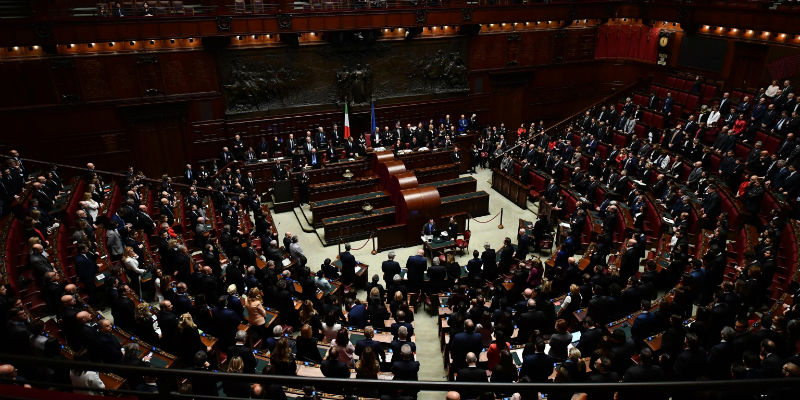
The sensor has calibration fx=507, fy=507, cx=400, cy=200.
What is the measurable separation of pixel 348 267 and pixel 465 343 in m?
4.09

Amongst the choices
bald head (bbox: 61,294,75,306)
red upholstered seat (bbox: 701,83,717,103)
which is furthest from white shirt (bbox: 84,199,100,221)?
red upholstered seat (bbox: 701,83,717,103)

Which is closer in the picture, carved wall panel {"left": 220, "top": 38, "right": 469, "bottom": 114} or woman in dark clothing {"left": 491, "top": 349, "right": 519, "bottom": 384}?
woman in dark clothing {"left": 491, "top": 349, "right": 519, "bottom": 384}

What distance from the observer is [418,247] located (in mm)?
13602

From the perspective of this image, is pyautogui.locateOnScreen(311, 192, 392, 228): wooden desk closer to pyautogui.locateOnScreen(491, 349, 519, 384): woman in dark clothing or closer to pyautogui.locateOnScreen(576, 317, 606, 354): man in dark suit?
pyautogui.locateOnScreen(576, 317, 606, 354): man in dark suit

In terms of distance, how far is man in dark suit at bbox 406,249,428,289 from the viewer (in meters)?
9.87

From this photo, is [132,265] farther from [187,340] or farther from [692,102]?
[692,102]

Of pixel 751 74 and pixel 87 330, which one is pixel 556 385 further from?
pixel 751 74

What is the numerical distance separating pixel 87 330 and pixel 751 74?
63.8ft

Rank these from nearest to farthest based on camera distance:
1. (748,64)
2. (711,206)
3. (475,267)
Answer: (475,267) < (711,206) < (748,64)

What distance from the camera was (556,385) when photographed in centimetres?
199

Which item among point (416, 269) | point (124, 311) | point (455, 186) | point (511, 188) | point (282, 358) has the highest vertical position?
point (282, 358)

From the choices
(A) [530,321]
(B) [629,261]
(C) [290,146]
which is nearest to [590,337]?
(A) [530,321]

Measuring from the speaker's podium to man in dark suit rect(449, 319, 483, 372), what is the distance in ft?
33.1

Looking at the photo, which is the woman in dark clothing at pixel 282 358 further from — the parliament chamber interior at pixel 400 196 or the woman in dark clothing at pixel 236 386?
the woman in dark clothing at pixel 236 386
